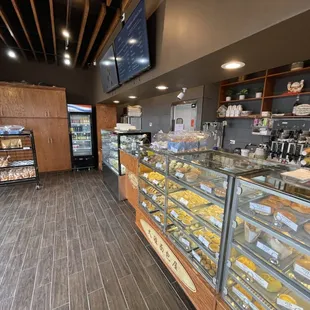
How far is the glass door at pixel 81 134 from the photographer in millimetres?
5289

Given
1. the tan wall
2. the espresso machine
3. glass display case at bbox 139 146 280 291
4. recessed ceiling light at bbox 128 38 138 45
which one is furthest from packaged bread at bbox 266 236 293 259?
recessed ceiling light at bbox 128 38 138 45

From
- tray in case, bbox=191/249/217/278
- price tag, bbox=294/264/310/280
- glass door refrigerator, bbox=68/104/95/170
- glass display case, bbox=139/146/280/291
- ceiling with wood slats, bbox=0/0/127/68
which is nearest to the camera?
price tag, bbox=294/264/310/280

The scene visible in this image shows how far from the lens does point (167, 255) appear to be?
1.79 metres

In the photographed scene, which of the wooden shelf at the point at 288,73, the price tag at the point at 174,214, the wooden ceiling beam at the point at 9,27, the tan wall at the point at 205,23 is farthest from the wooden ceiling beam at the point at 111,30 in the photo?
the price tag at the point at 174,214

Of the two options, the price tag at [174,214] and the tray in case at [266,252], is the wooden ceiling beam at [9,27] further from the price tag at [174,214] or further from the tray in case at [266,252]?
the tray in case at [266,252]

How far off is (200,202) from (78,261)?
1.57 m

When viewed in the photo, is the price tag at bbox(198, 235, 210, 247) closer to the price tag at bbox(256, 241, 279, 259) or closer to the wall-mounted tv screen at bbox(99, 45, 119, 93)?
the price tag at bbox(256, 241, 279, 259)

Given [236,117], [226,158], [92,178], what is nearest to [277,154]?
[236,117]

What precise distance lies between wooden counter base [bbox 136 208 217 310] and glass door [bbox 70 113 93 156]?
415 cm

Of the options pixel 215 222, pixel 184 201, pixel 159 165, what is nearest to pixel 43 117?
pixel 159 165

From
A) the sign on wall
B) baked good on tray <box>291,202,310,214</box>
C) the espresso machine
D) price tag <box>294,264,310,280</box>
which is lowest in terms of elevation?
the sign on wall

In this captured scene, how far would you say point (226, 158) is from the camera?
1.67 m

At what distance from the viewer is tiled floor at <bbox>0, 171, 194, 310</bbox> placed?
1551 mm

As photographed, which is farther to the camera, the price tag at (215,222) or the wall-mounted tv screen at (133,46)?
the wall-mounted tv screen at (133,46)
